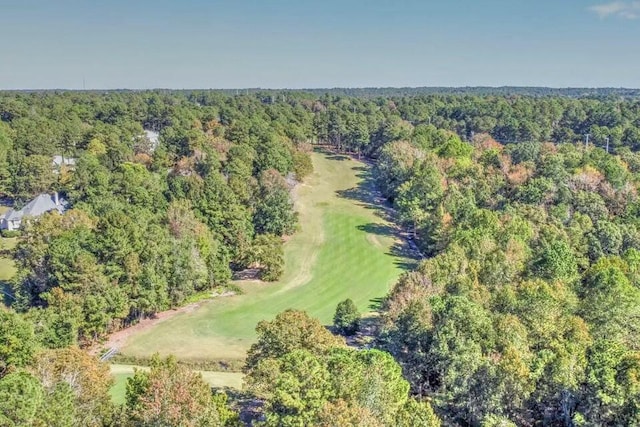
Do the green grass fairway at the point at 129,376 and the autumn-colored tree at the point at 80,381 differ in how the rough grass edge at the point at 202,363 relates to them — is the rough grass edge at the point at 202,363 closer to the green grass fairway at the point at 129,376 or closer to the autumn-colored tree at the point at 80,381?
the green grass fairway at the point at 129,376

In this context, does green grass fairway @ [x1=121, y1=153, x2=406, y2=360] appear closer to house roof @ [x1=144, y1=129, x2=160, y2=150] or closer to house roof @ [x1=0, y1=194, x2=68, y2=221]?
house roof @ [x1=0, y1=194, x2=68, y2=221]

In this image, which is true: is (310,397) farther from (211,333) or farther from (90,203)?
(90,203)

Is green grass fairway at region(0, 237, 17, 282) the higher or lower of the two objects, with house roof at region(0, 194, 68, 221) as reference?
lower

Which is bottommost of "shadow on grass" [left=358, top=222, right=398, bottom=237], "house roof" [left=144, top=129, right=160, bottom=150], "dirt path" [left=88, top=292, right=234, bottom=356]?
"dirt path" [left=88, top=292, right=234, bottom=356]

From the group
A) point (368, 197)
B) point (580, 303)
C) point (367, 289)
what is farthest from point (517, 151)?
point (580, 303)

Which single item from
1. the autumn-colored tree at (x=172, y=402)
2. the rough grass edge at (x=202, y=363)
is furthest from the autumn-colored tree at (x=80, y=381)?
the rough grass edge at (x=202, y=363)

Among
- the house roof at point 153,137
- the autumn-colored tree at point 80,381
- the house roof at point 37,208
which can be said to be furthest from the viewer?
the house roof at point 153,137

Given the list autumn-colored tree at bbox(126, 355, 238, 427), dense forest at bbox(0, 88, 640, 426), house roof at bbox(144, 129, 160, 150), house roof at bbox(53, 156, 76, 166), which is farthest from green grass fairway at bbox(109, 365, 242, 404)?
house roof at bbox(144, 129, 160, 150)

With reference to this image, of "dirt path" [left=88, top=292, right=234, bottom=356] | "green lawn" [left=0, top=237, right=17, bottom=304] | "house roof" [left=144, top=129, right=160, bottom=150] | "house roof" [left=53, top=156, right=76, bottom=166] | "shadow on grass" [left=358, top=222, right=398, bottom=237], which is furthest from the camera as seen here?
"house roof" [left=144, top=129, right=160, bottom=150]
